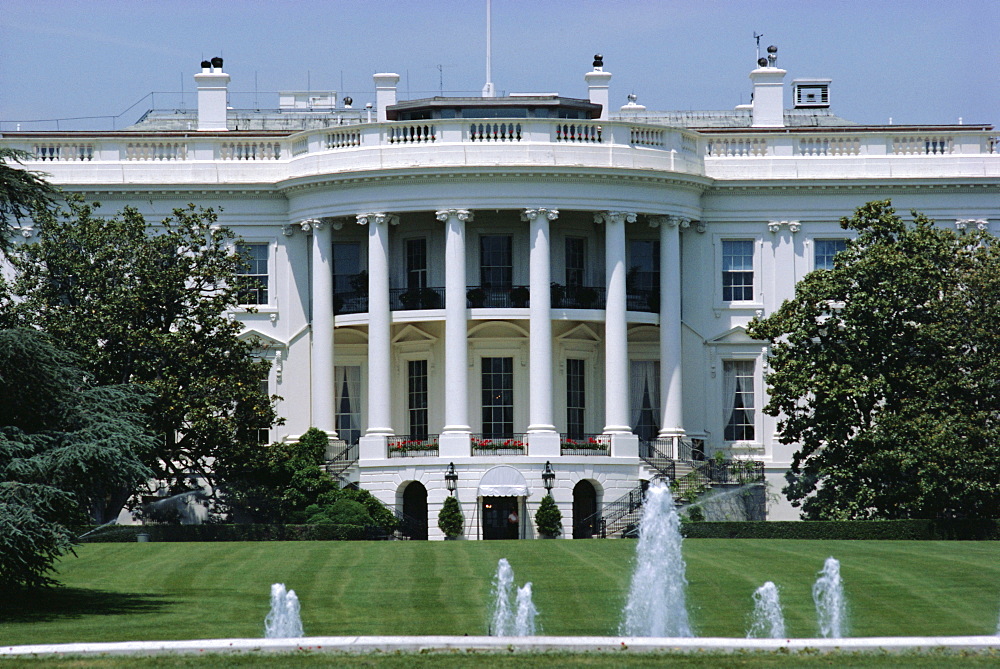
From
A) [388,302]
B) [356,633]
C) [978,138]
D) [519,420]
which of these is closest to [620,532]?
[519,420]

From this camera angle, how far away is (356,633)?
27172 mm

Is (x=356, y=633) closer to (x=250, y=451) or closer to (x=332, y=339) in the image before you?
(x=250, y=451)

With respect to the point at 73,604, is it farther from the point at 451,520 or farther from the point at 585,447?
the point at 585,447

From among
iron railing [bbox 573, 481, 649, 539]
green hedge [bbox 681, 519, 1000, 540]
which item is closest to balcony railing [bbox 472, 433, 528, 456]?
iron railing [bbox 573, 481, 649, 539]

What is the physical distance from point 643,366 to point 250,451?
1487 cm

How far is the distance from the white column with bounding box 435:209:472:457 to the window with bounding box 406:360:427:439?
3101 mm

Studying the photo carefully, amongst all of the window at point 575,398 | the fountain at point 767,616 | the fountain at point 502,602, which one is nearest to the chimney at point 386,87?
the window at point 575,398

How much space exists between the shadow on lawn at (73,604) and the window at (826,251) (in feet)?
102

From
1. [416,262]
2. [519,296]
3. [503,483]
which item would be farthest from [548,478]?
[416,262]

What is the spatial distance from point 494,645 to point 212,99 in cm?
4134

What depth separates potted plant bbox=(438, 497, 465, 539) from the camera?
50.8 m

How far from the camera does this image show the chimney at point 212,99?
6209cm

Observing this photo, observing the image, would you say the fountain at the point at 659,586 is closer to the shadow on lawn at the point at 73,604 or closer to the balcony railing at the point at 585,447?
the shadow on lawn at the point at 73,604

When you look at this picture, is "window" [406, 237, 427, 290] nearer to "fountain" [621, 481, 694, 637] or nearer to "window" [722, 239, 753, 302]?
"window" [722, 239, 753, 302]
